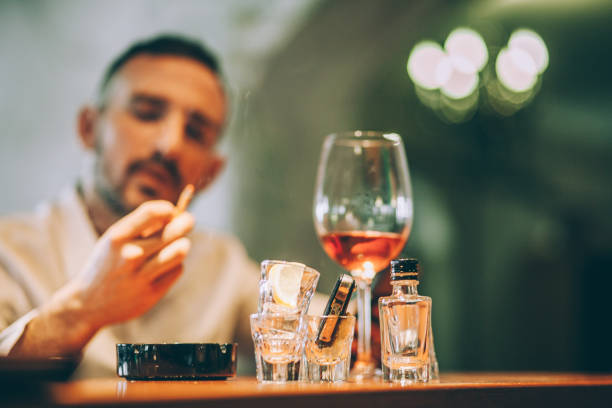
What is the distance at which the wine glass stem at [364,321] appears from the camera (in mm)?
815

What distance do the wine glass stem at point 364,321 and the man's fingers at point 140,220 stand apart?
35 centimetres

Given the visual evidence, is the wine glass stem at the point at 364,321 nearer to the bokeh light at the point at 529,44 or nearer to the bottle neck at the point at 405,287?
the bottle neck at the point at 405,287

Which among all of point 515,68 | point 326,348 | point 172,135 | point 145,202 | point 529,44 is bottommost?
point 326,348

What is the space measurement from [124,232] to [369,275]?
408mm

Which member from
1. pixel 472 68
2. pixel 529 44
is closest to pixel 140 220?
pixel 472 68

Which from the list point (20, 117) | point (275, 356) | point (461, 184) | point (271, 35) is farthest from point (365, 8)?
point (275, 356)

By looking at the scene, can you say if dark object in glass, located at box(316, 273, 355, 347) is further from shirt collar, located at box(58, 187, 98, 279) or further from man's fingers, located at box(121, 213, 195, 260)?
shirt collar, located at box(58, 187, 98, 279)

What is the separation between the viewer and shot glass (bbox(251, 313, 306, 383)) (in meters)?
0.70

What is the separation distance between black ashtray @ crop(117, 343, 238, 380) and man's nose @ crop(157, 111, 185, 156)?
1116 millimetres

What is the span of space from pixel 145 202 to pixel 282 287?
0.98 meters

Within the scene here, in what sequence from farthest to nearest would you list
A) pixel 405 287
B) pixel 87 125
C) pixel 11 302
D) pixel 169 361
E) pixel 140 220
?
pixel 87 125 < pixel 11 302 < pixel 140 220 < pixel 405 287 < pixel 169 361

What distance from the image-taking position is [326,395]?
19.0 inches

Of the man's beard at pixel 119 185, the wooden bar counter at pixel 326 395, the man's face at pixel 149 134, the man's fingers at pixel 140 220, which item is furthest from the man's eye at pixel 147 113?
the wooden bar counter at pixel 326 395

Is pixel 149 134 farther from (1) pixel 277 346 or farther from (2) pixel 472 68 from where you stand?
(2) pixel 472 68
